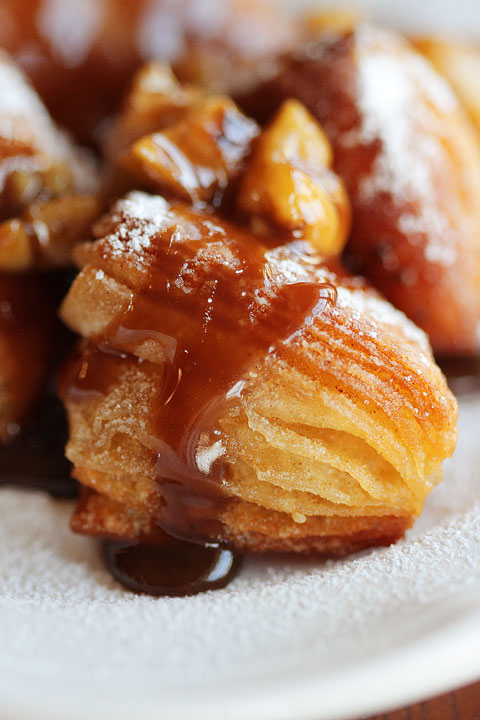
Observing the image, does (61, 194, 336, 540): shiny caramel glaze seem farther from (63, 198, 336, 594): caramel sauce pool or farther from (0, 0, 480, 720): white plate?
(0, 0, 480, 720): white plate

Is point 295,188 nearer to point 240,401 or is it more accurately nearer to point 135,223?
point 135,223

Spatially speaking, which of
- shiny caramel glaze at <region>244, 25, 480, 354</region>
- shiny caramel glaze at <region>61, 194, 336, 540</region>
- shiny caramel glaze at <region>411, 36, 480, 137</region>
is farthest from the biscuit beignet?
shiny caramel glaze at <region>411, 36, 480, 137</region>

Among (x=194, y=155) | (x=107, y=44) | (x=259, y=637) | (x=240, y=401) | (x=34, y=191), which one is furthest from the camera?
(x=107, y=44)

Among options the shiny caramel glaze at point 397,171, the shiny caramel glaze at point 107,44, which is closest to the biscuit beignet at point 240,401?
the shiny caramel glaze at point 397,171

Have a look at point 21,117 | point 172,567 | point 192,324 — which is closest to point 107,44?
point 21,117

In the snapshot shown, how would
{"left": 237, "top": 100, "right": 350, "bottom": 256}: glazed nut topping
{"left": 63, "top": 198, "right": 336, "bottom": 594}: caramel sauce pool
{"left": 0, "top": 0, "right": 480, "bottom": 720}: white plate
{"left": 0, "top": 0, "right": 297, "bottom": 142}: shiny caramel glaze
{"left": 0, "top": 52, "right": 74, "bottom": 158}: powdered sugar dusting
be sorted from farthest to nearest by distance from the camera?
1. {"left": 0, "top": 0, "right": 297, "bottom": 142}: shiny caramel glaze
2. {"left": 0, "top": 52, "right": 74, "bottom": 158}: powdered sugar dusting
3. {"left": 237, "top": 100, "right": 350, "bottom": 256}: glazed nut topping
4. {"left": 63, "top": 198, "right": 336, "bottom": 594}: caramel sauce pool
5. {"left": 0, "top": 0, "right": 480, "bottom": 720}: white plate

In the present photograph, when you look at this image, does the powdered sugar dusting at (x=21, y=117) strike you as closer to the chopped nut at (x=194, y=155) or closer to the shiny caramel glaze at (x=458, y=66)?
the chopped nut at (x=194, y=155)
